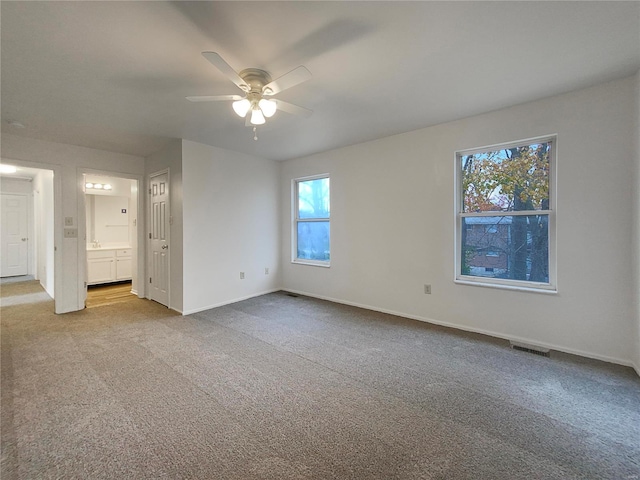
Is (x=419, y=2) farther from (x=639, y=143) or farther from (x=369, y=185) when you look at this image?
(x=369, y=185)

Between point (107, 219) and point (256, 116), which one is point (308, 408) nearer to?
point (256, 116)

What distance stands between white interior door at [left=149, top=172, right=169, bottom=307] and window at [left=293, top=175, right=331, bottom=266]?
2203 millimetres

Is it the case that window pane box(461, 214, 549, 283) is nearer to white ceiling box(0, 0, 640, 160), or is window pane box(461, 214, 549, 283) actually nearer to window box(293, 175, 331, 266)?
white ceiling box(0, 0, 640, 160)

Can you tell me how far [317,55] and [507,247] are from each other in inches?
113

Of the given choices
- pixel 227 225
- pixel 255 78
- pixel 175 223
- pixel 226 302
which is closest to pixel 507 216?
pixel 255 78

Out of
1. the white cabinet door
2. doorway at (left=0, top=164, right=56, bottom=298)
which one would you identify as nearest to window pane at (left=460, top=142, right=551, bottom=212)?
the white cabinet door

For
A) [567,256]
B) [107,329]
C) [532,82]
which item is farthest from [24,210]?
[567,256]

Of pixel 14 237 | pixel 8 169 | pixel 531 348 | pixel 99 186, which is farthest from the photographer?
pixel 14 237

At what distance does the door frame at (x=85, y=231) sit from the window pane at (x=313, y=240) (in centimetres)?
284

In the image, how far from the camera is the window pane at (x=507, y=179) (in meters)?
2.90

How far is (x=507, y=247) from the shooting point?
10.3 feet

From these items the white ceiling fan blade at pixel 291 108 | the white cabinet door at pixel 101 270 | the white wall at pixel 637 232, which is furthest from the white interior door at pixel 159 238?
the white wall at pixel 637 232

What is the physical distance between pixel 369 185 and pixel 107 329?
4026 millimetres

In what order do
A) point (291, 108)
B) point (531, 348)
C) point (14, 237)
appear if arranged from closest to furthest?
point (291, 108) → point (531, 348) → point (14, 237)
